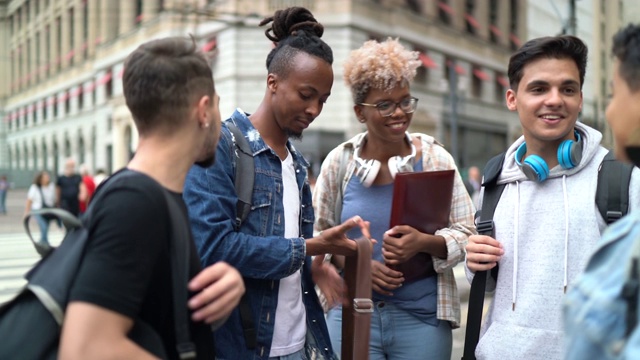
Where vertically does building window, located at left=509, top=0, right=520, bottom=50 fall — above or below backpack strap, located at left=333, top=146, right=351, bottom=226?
above

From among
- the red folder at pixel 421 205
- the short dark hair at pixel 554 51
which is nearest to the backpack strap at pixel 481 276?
the red folder at pixel 421 205

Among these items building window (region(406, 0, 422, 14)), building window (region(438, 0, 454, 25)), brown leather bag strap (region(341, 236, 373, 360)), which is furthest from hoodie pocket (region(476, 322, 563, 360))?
building window (region(438, 0, 454, 25))

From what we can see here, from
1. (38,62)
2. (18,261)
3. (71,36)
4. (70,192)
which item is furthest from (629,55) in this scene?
(38,62)

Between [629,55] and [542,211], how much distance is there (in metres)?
0.97

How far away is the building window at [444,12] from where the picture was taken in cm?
2683

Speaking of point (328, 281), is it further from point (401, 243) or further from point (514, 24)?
point (514, 24)

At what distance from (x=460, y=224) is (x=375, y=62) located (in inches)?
32.7

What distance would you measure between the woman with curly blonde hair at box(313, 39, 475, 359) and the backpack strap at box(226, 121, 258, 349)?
27.5 inches

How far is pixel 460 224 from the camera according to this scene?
290 centimetres

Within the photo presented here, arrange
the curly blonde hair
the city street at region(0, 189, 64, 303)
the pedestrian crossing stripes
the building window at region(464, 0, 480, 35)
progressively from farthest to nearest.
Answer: the building window at region(464, 0, 480, 35) < the city street at region(0, 189, 64, 303) < the pedestrian crossing stripes < the curly blonde hair

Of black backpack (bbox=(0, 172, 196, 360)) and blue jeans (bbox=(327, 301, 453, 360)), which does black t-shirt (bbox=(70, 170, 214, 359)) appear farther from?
blue jeans (bbox=(327, 301, 453, 360))

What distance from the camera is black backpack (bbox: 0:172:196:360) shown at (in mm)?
1348

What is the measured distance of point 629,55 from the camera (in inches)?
51.9

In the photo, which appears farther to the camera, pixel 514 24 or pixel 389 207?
pixel 514 24
